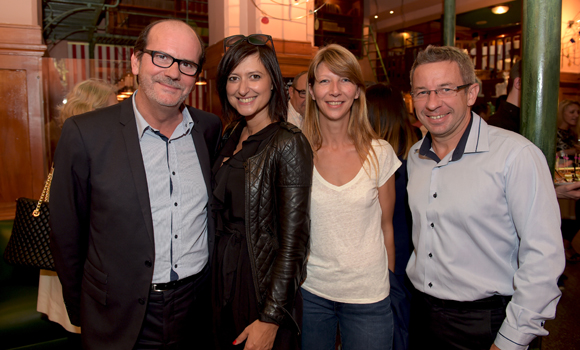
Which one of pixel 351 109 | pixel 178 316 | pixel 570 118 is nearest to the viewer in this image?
pixel 178 316

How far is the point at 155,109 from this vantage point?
168 cm

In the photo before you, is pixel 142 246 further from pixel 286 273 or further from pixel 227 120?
pixel 227 120

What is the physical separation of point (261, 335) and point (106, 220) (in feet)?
2.57

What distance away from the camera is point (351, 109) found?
6.37 feet

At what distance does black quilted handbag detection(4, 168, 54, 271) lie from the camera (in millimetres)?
2291

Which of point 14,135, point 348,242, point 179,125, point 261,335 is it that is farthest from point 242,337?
point 14,135

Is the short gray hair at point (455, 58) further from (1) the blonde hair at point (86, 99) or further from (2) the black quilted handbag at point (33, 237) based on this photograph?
(1) the blonde hair at point (86, 99)

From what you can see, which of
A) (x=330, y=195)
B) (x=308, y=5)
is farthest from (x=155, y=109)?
(x=308, y=5)

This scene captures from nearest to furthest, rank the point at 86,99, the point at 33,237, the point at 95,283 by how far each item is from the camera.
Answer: the point at 95,283 < the point at 33,237 < the point at 86,99

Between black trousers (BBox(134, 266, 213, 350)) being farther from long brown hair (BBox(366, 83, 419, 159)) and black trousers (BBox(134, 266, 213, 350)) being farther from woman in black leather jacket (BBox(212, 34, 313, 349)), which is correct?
long brown hair (BBox(366, 83, 419, 159))

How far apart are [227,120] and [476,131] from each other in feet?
3.96

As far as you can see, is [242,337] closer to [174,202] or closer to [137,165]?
[174,202]

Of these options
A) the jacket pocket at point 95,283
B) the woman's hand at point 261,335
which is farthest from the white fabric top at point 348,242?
the jacket pocket at point 95,283

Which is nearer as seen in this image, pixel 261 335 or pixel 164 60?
pixel 261 335
